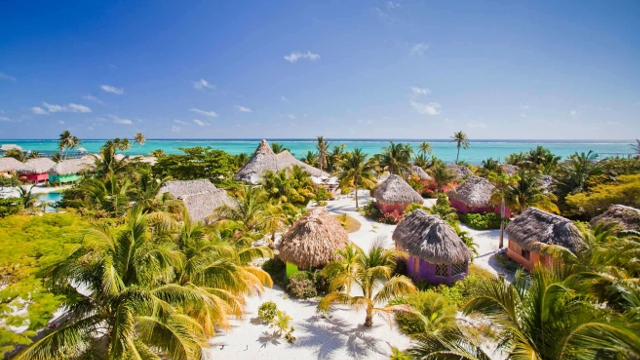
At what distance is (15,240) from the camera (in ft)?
28.1

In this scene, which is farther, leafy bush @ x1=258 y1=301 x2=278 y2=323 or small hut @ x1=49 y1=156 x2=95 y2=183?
small hut @ x1=49 y1=156 x2=95 y2=183

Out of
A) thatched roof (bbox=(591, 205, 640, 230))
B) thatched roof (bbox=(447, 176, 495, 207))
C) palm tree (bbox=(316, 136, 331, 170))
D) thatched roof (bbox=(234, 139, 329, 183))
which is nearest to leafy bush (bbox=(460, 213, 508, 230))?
thatched roof (bbox=(447, 176, 495, 207))

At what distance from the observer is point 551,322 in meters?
4.82

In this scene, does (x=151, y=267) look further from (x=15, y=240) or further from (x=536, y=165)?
(x=536, y=165)

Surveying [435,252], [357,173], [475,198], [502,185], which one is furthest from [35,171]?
[502,185]

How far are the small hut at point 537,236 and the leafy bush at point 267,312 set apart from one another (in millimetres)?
11267

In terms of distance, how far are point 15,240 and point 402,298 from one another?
12945mm

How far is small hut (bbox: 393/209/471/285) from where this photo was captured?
12.0 meters

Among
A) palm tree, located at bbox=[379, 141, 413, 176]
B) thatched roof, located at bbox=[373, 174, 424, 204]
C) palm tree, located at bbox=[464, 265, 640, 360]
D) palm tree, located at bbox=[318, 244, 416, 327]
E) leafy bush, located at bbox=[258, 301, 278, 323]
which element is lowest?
leafy bush, located at bbox=[258, 301, 278, 323]

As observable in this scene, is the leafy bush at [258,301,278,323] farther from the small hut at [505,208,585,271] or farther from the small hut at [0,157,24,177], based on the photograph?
the small hut at [0,157,24,177]

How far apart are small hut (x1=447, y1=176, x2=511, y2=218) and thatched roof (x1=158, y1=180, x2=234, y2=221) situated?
1728cm

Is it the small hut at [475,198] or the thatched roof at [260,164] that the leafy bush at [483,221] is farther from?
the thatched roof at [260,164]

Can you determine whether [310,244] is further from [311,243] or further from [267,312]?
[267,312]

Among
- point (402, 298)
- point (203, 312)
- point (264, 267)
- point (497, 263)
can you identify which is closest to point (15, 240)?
point (203, 312)
